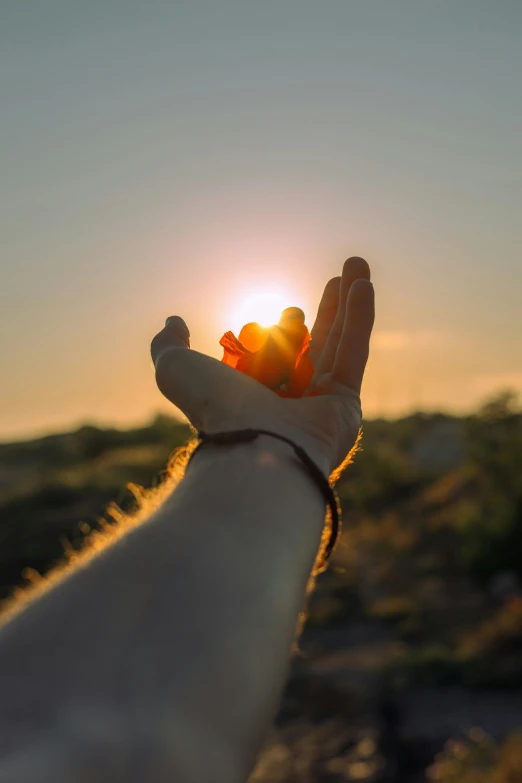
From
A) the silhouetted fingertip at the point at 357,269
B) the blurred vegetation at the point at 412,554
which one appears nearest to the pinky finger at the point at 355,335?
the silhouetted fingertip at the point at 357,269

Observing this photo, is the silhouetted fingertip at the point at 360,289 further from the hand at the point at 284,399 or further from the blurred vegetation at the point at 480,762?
the blurred vegetation at the point at 480,762

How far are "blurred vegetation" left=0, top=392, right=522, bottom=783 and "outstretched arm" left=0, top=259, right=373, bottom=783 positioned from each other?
11.3 ft

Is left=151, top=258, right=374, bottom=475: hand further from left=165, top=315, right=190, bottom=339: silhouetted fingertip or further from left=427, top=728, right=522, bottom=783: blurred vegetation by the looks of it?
left=427, top=728, right=522, bottom=783: blurred vegetation

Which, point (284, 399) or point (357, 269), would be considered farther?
point (357, 269)

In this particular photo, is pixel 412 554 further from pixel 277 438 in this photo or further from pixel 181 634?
pixel 181 634

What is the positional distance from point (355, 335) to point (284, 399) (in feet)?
1.23

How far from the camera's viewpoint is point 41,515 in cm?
1997

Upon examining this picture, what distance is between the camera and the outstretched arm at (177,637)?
87cm

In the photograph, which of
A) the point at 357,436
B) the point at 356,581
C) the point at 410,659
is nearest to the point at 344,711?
the point at 410,659

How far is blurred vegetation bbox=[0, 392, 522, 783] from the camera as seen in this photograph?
904cm

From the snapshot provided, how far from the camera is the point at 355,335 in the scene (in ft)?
6.69

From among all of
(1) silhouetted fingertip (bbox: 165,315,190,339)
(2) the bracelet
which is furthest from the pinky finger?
(2) the bracelet

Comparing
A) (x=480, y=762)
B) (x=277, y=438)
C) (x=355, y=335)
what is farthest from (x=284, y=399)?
(x=480, y=762)

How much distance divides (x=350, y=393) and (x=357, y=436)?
0.35ft
